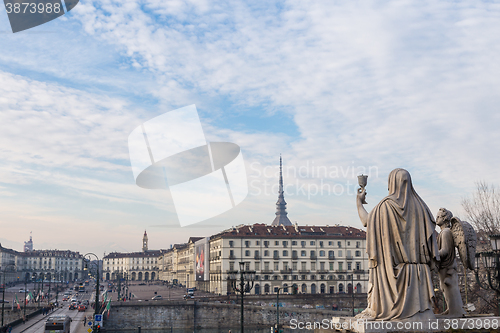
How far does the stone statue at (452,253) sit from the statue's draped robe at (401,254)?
0.75m

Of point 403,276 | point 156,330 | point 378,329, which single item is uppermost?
point 403,276

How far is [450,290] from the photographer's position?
866 cm

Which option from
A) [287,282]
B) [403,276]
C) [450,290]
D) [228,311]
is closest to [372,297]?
[403,276]

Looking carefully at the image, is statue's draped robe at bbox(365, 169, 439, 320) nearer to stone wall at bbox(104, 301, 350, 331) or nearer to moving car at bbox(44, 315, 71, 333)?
moving car at bbox(44, 315, 71, 333)

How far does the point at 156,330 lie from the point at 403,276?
207 feet

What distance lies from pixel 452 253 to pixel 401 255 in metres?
1.51

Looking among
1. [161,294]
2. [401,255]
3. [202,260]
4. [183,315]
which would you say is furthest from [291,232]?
[401,255]

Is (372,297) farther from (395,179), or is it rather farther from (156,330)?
(156,330)

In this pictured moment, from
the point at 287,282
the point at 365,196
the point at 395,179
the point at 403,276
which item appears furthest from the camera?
the point at 287,282

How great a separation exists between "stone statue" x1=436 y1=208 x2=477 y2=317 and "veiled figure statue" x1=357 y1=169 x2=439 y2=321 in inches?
24.0

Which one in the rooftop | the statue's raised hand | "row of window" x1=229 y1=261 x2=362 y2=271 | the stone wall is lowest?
the stone wall

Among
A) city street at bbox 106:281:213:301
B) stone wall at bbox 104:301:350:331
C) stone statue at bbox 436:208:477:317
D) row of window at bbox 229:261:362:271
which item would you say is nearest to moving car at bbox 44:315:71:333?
stone wall at bbox 104:301:350:331

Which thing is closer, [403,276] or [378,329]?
[378,329]

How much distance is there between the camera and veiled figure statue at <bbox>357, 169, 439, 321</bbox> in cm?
780
